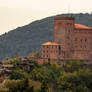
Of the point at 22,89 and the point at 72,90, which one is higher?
the point at 22,89

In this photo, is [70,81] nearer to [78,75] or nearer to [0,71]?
[78,75]

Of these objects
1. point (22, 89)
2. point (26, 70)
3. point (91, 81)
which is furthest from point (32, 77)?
point (22, 89)

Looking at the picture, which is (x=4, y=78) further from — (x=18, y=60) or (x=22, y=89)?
(x=22, y=89)

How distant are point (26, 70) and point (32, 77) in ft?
16.9

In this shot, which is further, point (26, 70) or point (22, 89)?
point (26, 70)

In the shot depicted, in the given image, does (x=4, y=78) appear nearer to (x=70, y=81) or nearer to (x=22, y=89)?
(x=70, y=81)

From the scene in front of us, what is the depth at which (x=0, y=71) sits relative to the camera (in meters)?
188

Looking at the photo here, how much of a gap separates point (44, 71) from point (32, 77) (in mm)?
7680

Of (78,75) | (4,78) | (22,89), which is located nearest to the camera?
(22,89)

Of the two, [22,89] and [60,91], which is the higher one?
[22,89]

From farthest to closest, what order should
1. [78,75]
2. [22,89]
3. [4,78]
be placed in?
[78,75] → [4,78] → [22,89]

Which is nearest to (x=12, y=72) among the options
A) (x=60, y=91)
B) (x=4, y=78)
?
(x=4, y=78)

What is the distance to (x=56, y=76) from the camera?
199m

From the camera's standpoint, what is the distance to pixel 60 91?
621 ft
